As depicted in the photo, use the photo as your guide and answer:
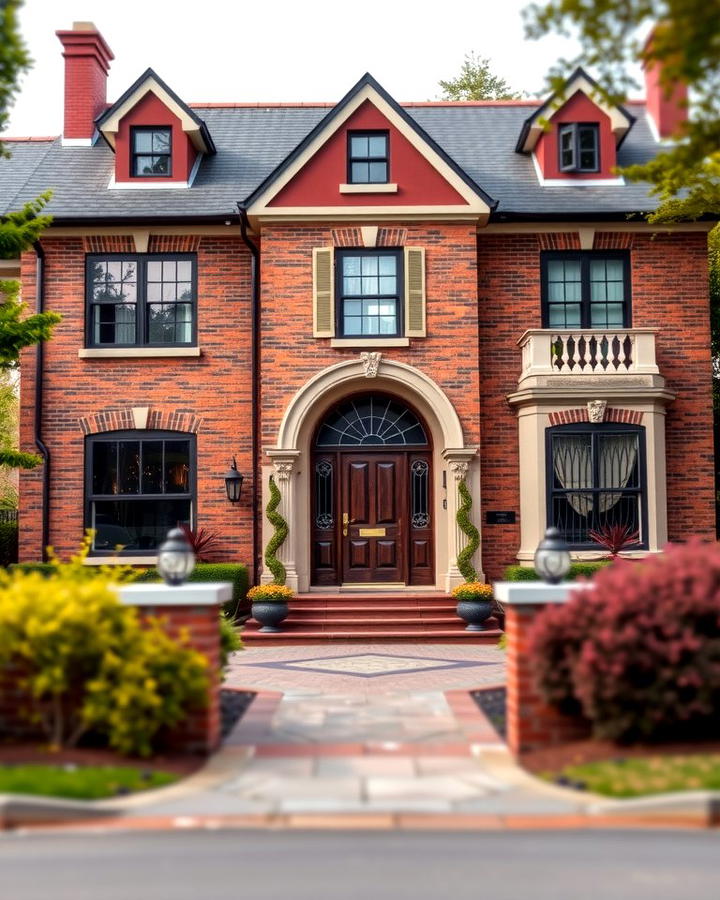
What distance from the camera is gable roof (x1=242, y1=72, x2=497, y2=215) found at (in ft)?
55.1

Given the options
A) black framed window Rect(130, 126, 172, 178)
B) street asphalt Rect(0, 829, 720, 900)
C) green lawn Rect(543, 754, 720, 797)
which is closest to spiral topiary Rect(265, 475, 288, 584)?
black framed window Rect(130, 126, 172, 178)

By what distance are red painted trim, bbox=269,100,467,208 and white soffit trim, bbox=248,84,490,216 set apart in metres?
0.07

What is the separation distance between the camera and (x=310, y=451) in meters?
17.1

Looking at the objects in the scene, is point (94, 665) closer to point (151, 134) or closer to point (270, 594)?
point (270, 594)

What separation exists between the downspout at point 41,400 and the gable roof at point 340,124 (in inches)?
150

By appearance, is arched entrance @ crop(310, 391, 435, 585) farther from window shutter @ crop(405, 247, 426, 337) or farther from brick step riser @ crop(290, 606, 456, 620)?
window shutter @ crop(405, 247, 426, 337)

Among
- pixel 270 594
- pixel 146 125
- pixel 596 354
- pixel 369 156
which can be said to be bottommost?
pixel 270 594

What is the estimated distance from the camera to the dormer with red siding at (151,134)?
59.3 feet

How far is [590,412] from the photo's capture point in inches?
650

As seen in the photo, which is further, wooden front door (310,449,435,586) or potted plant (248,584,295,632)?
wooden front door (310,449,435,586)

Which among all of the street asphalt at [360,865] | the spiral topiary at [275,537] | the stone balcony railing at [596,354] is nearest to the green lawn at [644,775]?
the street asphalt at [360,865]

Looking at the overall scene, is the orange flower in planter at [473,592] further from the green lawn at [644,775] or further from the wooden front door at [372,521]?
the green lawn at [644,775]

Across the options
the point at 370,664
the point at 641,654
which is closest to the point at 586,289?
the point at 370,664

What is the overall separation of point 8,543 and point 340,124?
33.6 ft
